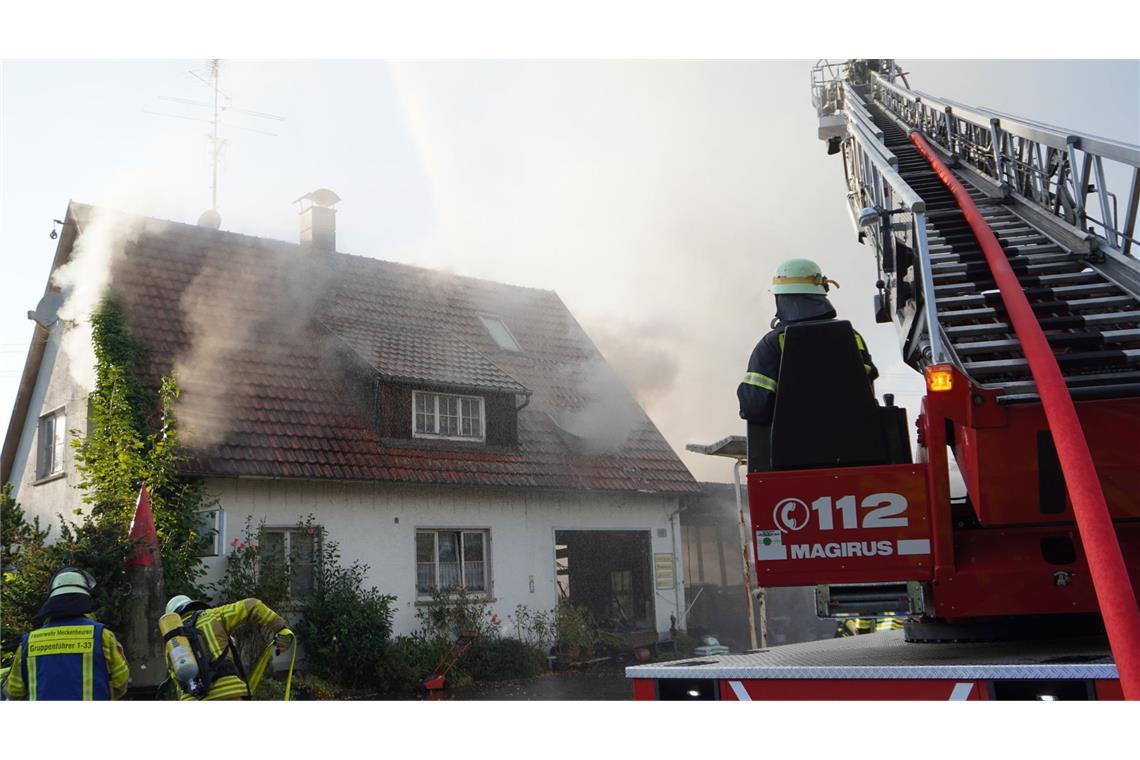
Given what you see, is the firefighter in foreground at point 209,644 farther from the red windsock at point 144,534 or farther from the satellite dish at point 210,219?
the satellite dish at point 210,219

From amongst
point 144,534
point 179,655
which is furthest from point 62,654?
point 144,534

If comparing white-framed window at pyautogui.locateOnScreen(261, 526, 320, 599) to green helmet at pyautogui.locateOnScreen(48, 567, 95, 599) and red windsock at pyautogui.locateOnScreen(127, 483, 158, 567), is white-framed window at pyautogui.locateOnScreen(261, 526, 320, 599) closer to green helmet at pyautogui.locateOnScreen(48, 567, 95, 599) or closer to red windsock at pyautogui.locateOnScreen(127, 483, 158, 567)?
red windsock at pyautogui.locateOnScreen(127, 483, 158, 567)

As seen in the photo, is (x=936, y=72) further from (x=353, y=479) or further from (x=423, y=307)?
(x=353, y=479)

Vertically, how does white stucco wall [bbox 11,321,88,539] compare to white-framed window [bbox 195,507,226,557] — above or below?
above

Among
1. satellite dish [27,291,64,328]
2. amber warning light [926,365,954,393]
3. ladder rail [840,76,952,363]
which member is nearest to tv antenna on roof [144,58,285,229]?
satellite dish [27,291,64,328]

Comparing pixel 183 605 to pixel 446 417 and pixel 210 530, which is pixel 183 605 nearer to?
pixel 210 530

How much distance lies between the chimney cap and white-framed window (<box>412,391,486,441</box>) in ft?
4.24

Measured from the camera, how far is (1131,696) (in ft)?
6.87

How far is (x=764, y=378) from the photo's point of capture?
3074 millimetres

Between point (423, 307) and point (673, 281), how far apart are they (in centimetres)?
173

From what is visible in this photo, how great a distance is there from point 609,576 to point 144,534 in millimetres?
2685

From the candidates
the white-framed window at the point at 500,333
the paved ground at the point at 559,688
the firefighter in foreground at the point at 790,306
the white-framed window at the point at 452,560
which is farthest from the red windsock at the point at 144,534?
the firefighter in foreground at the point at 790,306

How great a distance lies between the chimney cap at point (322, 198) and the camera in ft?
18.9

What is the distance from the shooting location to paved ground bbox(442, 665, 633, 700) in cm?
511
